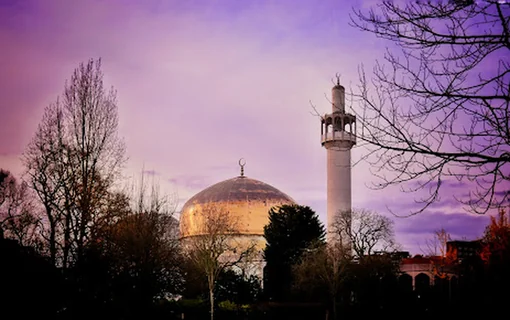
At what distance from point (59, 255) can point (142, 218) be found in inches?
239

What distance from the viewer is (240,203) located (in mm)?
59938

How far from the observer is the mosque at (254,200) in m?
52.7

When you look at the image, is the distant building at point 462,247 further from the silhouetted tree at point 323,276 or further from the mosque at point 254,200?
the silhouetted tree at point 323,276

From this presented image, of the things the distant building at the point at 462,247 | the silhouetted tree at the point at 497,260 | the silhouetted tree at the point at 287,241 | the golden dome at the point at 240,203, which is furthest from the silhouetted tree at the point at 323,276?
the golden dome at the point at 240,203

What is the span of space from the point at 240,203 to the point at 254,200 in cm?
149

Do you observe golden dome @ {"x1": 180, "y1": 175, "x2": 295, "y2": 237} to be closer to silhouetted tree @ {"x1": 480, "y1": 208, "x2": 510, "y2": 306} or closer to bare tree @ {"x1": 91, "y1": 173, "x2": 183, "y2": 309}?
silhouetted tree @ {"x1": 480, "y1": 208, "x2": 510, "y2": 306}

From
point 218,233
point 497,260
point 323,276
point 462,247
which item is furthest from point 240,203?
point 497,260

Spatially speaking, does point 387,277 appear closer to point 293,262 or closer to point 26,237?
point 293,262

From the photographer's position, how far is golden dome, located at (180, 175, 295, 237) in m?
59.2

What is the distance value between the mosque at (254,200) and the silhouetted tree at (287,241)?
20.5ft

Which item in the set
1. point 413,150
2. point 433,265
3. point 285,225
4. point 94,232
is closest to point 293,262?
point 285,225

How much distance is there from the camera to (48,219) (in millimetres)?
20672

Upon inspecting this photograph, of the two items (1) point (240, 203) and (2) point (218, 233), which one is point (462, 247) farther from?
(2) point (218, 233)

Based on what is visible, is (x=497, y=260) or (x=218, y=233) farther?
(x=218, y=233)
